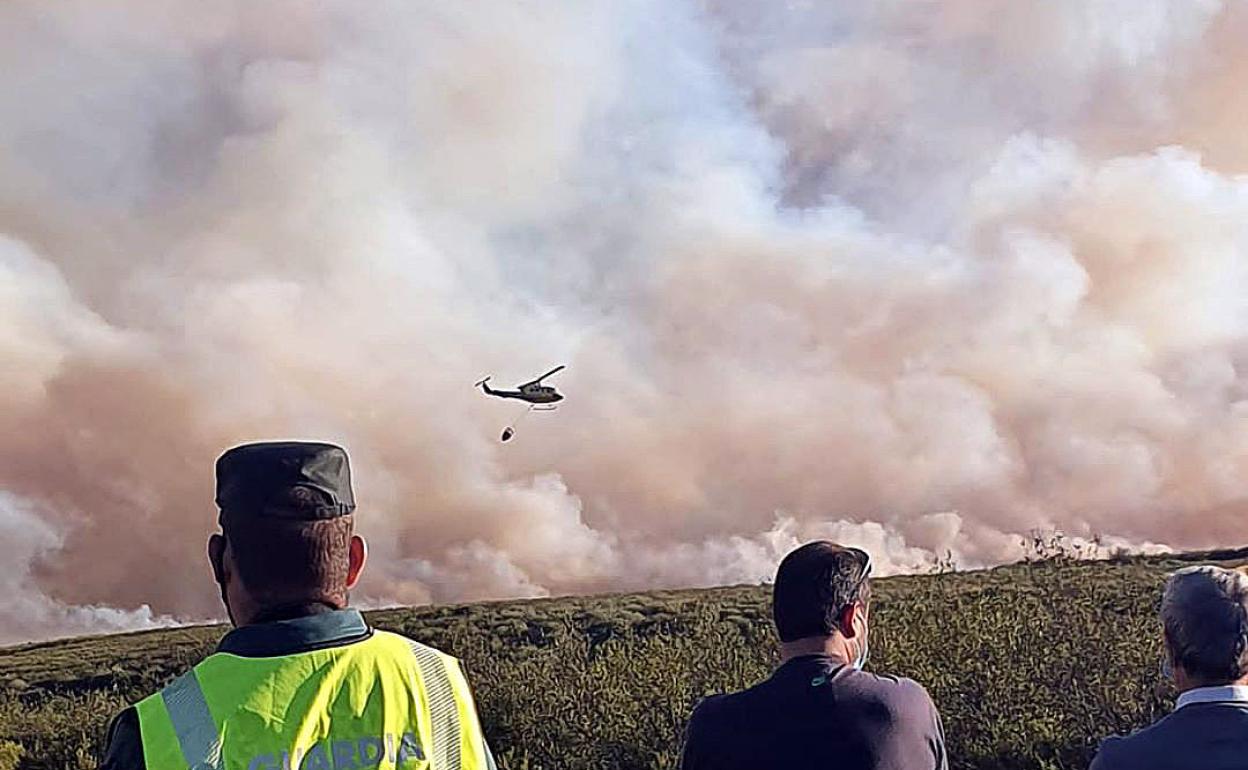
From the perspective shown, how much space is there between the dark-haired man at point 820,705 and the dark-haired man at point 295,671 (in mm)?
1410

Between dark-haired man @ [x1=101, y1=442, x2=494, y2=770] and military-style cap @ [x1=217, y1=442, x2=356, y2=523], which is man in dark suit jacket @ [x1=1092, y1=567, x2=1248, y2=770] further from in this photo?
military-style cap @ [x1=217, y1=442, x2=356, y2=523]

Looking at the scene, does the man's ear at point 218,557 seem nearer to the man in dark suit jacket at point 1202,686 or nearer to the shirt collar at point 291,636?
→ the shirt collar at point 291,636

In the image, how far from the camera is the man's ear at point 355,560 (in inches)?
141

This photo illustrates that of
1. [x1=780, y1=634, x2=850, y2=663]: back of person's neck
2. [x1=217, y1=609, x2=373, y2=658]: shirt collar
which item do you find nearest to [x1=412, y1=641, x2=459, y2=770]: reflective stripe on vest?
[x1=217, y1=609, x2=373, y2=658]: shirt collar

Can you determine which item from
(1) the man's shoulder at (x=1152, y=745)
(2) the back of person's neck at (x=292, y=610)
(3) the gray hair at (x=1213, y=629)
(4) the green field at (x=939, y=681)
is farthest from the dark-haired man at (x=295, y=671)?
(4) the green field at (x=939, y=681)

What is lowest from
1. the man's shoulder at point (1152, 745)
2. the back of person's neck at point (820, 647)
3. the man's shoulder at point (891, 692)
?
the man's shoulder at point (1152, 745)

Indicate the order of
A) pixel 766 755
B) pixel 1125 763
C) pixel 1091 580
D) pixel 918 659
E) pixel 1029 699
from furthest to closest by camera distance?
pixel 1091 580 → pixel 918 659 → pixel 1029 699 → pixel 766 755 → pixel 1125 763

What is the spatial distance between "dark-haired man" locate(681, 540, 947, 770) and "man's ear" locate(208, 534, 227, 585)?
1.84m

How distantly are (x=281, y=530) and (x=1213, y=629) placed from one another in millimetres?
2727

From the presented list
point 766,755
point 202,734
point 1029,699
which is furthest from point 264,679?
point 1029,699

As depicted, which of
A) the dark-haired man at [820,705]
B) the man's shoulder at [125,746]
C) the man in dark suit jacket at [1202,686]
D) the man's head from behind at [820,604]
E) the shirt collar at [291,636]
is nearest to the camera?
the man's shoulder at [125,746]

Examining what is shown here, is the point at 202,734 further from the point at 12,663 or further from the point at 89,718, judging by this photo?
the point at 12,663

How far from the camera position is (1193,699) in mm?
4465

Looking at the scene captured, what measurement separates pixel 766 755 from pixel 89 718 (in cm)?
1603
